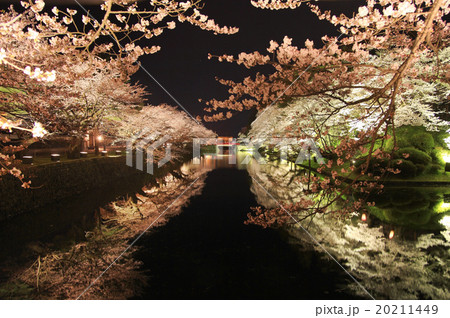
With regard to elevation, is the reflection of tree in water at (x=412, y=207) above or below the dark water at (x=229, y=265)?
above

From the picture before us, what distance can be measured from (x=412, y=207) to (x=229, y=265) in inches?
348

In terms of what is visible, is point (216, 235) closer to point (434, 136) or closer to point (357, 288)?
point (357, 288)

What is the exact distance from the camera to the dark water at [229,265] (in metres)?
4.96

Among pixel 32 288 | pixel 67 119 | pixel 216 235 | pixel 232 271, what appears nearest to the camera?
pixel 32 288

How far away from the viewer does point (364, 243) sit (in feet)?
23.9

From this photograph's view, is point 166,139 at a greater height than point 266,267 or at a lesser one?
greater

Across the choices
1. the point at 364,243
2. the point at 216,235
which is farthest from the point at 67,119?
the point at 364,243

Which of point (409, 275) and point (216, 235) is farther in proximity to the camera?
point (216, 235)

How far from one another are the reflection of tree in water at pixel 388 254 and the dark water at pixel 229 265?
1.79ft

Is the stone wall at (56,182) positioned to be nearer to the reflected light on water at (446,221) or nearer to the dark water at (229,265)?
the dark water at (229,265)

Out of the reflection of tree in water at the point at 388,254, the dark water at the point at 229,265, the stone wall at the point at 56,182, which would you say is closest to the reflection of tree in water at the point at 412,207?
the reflection of tree in water at the point at 388,254

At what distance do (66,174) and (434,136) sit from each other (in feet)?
74.9

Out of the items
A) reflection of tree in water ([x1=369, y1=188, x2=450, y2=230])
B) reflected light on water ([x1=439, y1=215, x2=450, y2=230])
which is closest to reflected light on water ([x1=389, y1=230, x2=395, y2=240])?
reflection of tree in water ([x1=369, y1=188, x2=450, y2=230])

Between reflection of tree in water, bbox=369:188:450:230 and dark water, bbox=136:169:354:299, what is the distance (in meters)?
4.49
